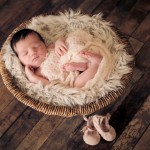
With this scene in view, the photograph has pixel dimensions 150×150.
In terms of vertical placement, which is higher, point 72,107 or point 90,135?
point 72,107

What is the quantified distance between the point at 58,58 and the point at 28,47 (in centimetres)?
13

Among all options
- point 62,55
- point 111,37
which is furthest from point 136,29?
point 62,55

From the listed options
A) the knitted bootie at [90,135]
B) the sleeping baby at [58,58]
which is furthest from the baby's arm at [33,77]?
the knitted bootie at [90,135]

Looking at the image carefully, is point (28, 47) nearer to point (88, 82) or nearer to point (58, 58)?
point (58, 58)

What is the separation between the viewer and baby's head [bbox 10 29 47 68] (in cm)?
117

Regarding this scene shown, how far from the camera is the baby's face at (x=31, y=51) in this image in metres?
1.17

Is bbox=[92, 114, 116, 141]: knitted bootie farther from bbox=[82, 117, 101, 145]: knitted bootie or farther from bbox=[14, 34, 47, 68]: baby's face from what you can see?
bbox=[14, 34, 47, 68]: baby's face

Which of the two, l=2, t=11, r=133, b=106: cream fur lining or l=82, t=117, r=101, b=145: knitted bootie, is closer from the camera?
l=2, t=11, r=133, b=106: cream fur lining

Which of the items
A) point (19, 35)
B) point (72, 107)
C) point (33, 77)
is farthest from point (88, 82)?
point (19, 35)

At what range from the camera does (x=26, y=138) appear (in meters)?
1.31

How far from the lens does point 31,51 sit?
45.8 inches

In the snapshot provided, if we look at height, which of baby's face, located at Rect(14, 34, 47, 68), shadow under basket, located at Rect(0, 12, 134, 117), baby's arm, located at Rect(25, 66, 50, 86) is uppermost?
baby's face, located at Rect(14, 34, 47, 68)

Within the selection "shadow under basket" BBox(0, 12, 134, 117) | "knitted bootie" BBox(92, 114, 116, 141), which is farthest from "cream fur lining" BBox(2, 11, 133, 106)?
"knitted bootie" BBox(92, 114, 116, 141)

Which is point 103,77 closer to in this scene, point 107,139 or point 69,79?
point 69,79
